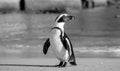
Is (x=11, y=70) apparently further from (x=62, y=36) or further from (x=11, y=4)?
(x=11, y=4)

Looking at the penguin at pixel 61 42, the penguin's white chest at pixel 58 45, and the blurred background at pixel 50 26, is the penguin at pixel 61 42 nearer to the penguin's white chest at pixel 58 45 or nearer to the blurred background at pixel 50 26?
the penguin's white chest at pixel 58 45

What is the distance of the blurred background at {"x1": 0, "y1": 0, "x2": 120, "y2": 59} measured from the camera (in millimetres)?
10927

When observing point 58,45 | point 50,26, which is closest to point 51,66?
point 58,45

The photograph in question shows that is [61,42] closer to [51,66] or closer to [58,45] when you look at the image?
[58,45]

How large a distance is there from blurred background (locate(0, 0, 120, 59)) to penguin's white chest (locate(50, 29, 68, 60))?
2052 mm

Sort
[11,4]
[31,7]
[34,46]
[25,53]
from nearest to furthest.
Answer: [25,53] → [34,46] → [11,4] → [31,7]

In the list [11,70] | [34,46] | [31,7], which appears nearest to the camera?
[11,70]

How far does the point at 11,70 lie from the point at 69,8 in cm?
3736

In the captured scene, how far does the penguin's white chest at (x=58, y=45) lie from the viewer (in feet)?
25.2

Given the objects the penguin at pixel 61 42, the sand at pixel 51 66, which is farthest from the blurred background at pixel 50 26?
the penguin at pixel 61 42

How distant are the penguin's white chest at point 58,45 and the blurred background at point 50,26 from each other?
205 cm

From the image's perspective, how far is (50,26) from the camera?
21953mm

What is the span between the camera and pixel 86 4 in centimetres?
5572

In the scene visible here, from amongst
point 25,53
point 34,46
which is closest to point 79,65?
point 25,53
